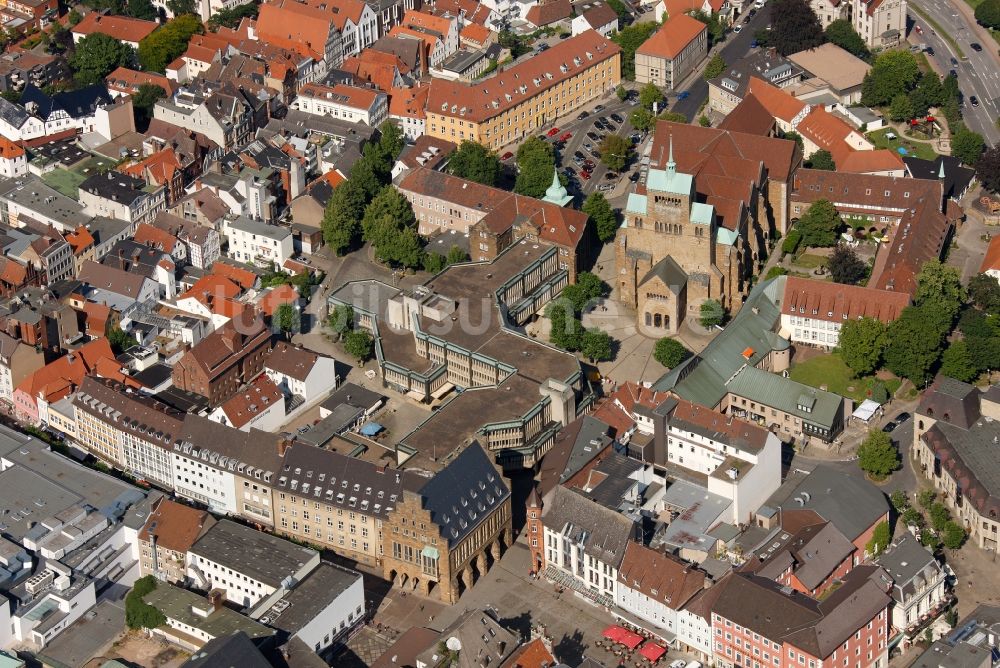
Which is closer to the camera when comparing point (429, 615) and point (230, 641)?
point (230, 641)

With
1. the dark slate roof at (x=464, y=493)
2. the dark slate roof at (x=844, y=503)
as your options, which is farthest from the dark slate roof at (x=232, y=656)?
the dark slate roof at (x=844, y=503)

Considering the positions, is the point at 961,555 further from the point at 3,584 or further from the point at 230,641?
the point at 3,584

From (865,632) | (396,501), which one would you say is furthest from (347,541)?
(865,632)

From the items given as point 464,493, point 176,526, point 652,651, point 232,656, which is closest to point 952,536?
point 652,651

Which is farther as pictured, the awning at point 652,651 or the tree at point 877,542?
the tree at point 877,542

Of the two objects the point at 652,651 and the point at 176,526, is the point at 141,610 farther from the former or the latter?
the point at 652,651

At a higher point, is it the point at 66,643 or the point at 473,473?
the point at 473,473

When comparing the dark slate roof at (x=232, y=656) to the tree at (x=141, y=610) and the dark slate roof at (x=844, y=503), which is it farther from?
the dark slate roof at (x=844, y=503)
